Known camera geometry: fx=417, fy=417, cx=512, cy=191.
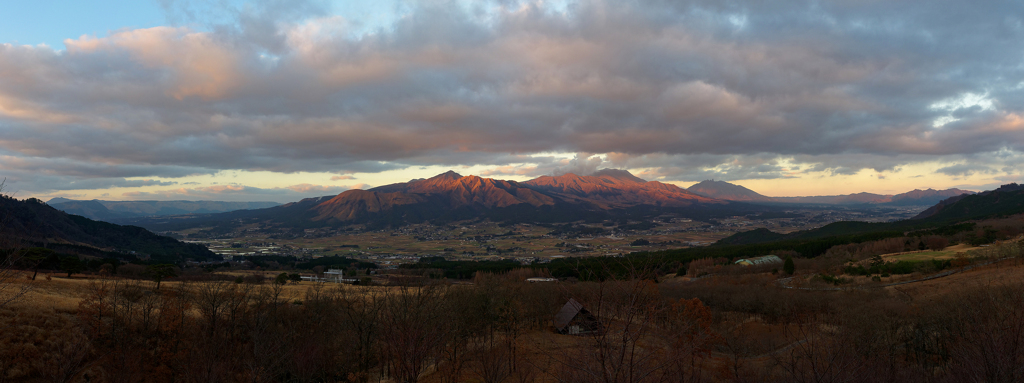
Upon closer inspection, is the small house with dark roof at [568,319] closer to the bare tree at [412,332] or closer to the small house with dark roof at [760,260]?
the bare tree at [412,332]

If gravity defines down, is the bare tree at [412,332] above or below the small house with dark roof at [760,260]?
above

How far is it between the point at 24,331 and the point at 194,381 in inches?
770

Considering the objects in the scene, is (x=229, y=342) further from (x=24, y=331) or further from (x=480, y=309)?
(x=480, y=309)

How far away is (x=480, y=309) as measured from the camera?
52.1m

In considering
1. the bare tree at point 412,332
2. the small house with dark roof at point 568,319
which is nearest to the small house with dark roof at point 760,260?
the small house with dark roof at point 568,319

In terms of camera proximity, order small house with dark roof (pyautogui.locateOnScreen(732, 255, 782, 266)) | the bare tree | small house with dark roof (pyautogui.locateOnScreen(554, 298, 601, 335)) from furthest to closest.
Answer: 1. small house with dark roof (pyautogui.locateOnScreen(732, 255, 782, 266))
2. small house with dark roof (pyautogui.locateOnScreen(554, 298, 601, 335))
3. the bare tree

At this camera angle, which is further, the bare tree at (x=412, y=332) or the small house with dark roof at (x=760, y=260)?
the small house with dark roof at (x=760, y=260)

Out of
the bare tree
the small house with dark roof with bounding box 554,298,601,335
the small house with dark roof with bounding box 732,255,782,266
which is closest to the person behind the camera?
the bare tree

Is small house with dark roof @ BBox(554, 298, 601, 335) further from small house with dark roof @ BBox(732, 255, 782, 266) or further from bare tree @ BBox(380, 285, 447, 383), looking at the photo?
small house with dark roof @ BBox(732, 255, 782, 266)

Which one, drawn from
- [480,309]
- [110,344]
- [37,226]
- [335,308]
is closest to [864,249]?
[480,309]

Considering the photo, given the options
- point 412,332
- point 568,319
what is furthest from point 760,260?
point 412,332

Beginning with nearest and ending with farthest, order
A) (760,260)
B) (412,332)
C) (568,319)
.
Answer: (412,332), (568,319), (760,260)

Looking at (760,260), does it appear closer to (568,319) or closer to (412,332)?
(568,319)

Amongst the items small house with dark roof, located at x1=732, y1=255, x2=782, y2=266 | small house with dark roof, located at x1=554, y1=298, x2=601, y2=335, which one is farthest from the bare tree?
small house with dark roof, located at x1=732, y1=255, x2=782, y2=266
